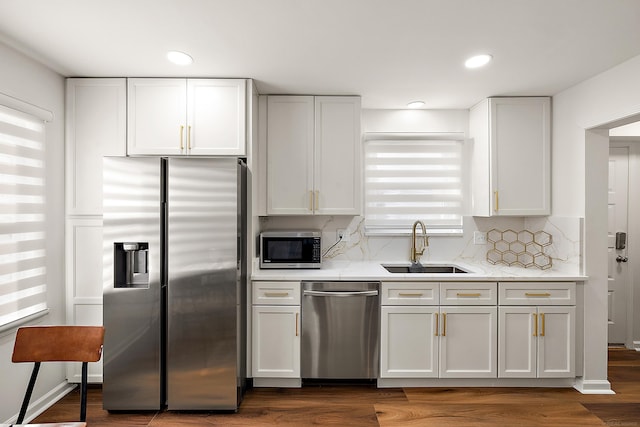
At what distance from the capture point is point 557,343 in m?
2.74

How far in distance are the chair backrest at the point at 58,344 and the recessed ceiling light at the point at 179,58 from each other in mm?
1667

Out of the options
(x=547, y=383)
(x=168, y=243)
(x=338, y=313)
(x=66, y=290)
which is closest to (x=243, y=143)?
(x=168, y=243)

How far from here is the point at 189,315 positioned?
2.41m

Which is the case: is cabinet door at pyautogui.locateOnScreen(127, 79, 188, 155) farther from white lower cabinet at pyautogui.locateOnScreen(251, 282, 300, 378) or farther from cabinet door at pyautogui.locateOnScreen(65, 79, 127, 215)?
white lower cabinet at pyautogui.locateOnScreen(251, 282, 300, 378)

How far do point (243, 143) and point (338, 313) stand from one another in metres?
1.46

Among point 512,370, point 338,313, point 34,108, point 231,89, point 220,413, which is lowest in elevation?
point 220,413

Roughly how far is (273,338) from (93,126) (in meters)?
2.09

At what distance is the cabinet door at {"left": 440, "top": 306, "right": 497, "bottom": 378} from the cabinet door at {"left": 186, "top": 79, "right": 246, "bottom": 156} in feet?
6.70

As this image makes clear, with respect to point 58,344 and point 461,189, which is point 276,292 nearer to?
point 58,344

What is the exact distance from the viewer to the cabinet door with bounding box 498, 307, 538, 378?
2730 millimetres

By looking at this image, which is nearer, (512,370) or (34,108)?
(34,108)

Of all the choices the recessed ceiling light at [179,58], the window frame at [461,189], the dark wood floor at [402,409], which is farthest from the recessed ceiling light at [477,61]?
the dark wood floor at [402,409]

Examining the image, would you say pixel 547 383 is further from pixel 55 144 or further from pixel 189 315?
pixel 55 144

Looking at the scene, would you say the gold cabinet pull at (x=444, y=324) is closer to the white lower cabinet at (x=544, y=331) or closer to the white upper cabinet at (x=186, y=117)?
the white lower cabinet at (x=544, y=331)
